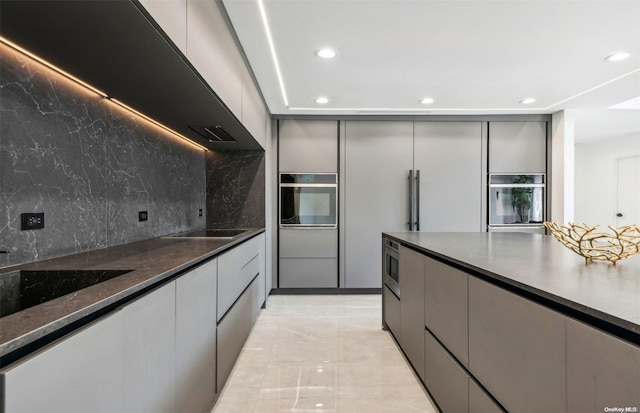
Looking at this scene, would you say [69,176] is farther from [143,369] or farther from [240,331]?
[240,331]

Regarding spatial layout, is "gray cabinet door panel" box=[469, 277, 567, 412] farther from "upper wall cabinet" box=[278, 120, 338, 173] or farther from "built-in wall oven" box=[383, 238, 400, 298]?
"upper wall cabinet" box=[278, 120, 338, 173]

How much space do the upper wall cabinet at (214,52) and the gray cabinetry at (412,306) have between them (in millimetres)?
1577

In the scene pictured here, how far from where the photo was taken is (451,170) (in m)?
4.28

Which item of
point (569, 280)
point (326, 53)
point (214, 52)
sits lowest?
point (569, 280)

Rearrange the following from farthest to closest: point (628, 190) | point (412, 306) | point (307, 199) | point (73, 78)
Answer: point (628, 190) → point (307, 199) → point (412, 306) → point (73, 78)

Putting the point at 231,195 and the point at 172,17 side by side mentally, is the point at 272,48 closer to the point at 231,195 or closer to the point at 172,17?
Answer: the point at 172,17

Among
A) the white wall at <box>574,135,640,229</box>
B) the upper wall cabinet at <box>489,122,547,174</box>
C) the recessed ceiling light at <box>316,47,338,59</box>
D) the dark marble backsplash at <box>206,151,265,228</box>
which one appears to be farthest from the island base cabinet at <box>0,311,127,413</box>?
the white wall at <box>574,135,640,229</box>

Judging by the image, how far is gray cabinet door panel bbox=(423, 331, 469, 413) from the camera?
Answer: 1.39 metres

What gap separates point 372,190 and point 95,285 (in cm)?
361

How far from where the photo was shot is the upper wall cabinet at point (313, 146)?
420cm

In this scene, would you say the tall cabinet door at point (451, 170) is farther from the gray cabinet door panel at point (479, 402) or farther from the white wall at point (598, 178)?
the white wall at point (598, 178)

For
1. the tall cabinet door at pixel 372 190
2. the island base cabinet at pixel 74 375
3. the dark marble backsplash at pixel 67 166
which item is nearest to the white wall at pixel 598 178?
the tall cabinet door at pixel 372 190

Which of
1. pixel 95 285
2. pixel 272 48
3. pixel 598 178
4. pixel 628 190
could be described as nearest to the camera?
pixel 95 285

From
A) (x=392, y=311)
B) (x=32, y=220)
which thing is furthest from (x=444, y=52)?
(x=32, y=220)
